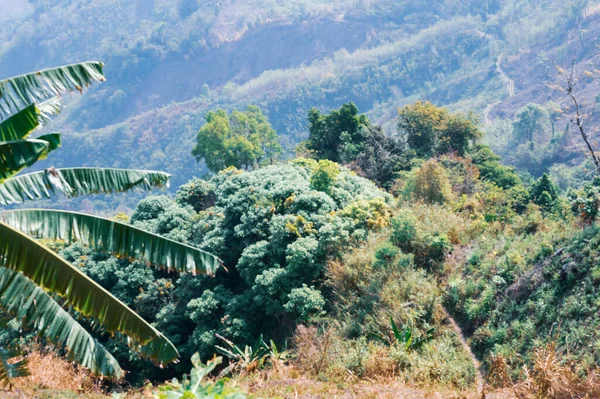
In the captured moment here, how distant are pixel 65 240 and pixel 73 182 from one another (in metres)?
0.72

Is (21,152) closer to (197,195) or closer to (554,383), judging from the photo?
(554,383)

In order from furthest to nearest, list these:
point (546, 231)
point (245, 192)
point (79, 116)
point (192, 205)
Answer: point (79, 116)
point (192, 205)
point (245, 192)
point (546, 231)

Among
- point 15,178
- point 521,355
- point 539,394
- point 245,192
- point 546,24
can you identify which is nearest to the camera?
point 15,178

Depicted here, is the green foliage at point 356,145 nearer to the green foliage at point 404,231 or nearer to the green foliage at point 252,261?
the green foliage at point 252,261

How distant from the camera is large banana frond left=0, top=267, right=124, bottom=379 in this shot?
5863mm

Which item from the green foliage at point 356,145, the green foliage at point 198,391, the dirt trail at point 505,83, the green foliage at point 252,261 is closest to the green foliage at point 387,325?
the green foliage at point 252,261

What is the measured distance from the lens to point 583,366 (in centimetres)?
909

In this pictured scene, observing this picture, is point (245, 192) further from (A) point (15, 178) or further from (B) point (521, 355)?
(A) point (15, 178)

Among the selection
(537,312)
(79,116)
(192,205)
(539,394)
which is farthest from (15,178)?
(79,116)

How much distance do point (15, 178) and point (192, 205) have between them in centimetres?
1680

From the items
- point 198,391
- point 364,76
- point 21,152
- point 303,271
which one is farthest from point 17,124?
point 364,76

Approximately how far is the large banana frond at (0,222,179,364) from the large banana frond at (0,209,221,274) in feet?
1.80

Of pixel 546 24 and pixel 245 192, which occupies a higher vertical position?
pixel 245 192

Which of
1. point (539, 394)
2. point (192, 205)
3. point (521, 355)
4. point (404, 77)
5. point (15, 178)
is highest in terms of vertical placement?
point (15, 178)
